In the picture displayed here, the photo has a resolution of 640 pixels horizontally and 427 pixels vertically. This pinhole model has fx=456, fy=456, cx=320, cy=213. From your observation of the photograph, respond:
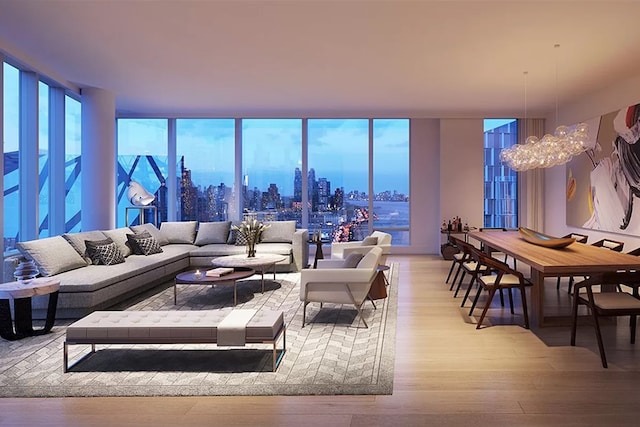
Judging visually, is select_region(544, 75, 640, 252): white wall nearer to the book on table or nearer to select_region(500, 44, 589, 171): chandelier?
select_region(500, 44, 589, 171): chandelier

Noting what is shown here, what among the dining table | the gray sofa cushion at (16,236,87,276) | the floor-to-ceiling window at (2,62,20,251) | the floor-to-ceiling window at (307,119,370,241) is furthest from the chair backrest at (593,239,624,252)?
the floor-to-ceiling window at (2,62,20,251)

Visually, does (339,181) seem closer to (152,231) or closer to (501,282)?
(152,231)

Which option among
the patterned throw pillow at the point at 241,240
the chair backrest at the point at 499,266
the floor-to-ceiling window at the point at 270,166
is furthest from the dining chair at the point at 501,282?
the floor-to-ceiling window at the point at 270,166

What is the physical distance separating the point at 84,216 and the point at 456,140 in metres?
7.38

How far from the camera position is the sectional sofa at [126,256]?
185 inches

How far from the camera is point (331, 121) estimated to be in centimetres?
1015

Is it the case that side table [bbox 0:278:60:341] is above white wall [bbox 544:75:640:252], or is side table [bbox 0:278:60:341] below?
below

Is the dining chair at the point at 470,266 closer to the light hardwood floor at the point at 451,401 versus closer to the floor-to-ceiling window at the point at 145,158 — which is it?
the light hardwood floor at the point at 451,401

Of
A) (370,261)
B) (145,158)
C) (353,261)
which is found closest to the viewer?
(370,261)

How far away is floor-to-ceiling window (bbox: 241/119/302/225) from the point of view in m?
10.1

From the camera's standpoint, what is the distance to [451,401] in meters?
2.85

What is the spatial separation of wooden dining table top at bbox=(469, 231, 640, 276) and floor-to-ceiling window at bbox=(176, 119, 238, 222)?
6334 mm

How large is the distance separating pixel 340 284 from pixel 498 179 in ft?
22.8

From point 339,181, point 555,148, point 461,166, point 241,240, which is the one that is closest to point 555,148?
point 555,148
